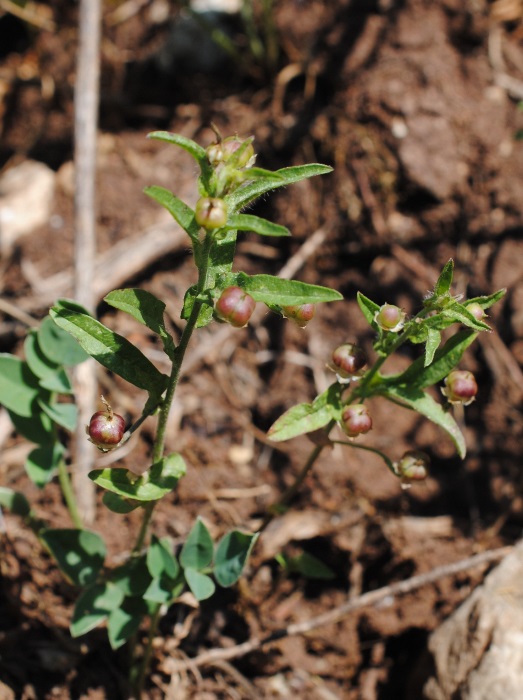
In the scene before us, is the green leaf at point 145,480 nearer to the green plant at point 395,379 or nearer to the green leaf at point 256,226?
the green plant at point 395,379

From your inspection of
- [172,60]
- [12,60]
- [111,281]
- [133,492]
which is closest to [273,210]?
[111,281]

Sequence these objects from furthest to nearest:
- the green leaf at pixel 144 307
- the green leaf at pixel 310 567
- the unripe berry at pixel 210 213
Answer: the green leaf at pixel 310 567 → the green leaf at pixel 144 307 → the unripe berry at pixel 210 213

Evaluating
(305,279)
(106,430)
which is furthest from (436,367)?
(305,279)

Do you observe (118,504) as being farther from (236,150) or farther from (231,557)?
(236,150)

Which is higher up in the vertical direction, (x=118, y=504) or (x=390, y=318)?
(x=390, y=318)

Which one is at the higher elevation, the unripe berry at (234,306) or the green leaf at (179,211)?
the green leaf at (179,211)

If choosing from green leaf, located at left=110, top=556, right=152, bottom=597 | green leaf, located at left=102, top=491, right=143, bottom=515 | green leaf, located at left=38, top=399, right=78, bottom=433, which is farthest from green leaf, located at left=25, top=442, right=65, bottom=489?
green leaf, located at left=102, top=491, right=143, bottom=515

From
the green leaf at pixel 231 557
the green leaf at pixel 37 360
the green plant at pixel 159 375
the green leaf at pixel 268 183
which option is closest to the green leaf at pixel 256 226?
the green plant at pixel 159 375
